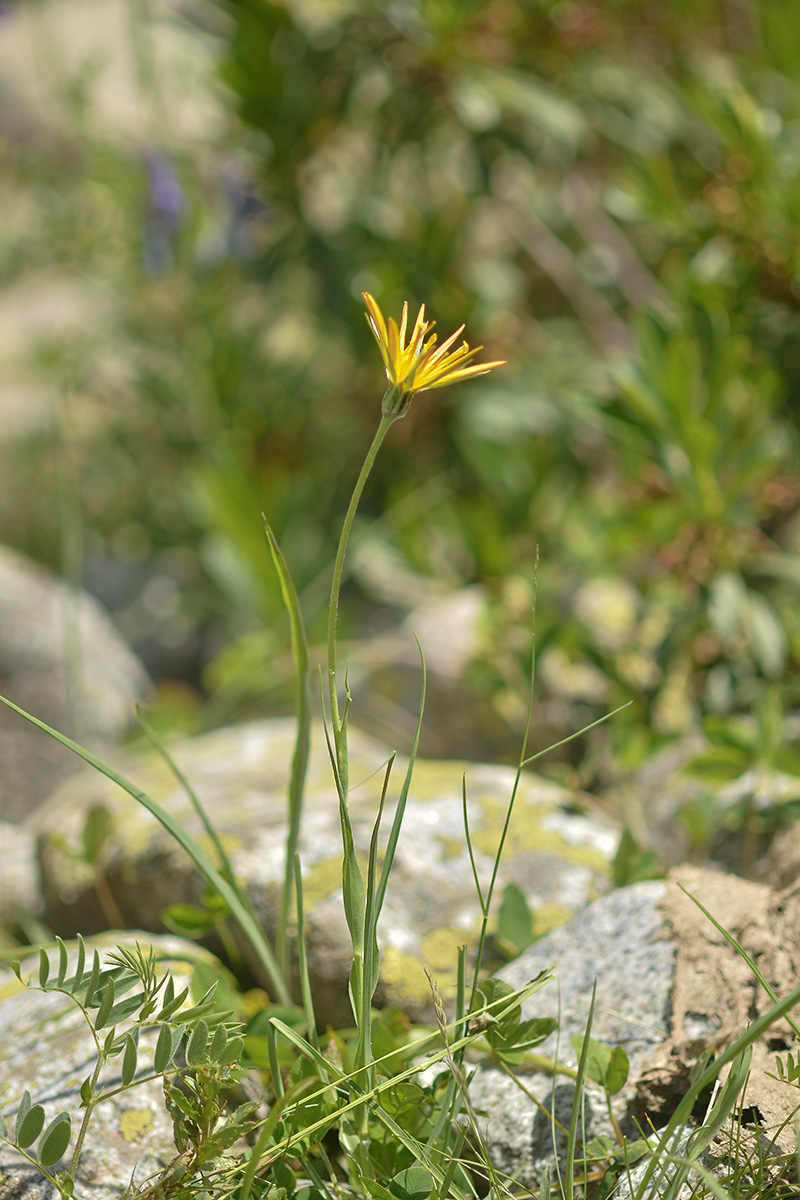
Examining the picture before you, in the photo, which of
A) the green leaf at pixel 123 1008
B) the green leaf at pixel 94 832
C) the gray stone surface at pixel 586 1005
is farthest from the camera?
the green leaf at pixel 94 832

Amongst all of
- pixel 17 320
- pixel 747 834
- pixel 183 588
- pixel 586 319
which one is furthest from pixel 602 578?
pixel 17 320

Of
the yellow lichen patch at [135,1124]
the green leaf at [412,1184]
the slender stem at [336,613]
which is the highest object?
the slender stem at [336,613]

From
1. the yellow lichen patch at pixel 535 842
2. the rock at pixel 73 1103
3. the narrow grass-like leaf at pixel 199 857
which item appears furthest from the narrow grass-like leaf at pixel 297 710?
the yellow lichen patch at pixel 535 842

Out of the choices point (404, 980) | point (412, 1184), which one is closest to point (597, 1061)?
point (412, 1184)

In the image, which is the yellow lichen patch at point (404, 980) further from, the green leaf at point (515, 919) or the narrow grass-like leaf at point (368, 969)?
the narrow grass-like leaf at point (368, 969)

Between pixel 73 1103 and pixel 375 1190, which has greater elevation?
pixel 375 1190

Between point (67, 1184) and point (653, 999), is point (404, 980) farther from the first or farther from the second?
point (67, 1184)

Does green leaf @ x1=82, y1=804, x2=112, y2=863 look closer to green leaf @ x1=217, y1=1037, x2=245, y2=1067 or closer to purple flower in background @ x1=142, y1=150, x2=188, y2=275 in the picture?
green leaf @ x1=217, y1=1037, x2=245, y2=1067
